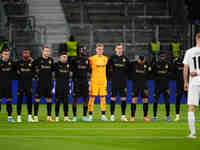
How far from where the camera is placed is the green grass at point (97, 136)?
835 cm

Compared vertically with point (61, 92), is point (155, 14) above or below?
above

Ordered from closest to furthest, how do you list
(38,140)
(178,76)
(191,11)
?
(38,140), (178,76), (191,11)

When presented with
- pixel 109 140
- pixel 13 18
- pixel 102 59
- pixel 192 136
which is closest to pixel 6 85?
pixel 102 59

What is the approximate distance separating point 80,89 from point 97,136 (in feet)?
12.0

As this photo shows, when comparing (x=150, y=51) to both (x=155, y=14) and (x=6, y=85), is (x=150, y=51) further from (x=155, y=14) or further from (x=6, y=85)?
(x=6, y=85)

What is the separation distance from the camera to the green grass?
835cm

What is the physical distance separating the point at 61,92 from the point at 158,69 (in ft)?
8.64

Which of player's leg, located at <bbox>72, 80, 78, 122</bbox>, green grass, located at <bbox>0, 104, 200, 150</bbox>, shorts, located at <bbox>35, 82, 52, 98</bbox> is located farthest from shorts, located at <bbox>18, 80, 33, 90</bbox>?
player's leg, located at <bbox>72, 80, 78, 122</bbox>

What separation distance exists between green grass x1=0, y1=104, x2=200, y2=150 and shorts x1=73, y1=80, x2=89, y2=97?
83cm

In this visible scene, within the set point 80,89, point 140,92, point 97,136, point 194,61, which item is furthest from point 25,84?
point 194,61

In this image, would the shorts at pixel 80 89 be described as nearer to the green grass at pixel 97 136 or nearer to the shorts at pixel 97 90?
the shorts at pixel 97 90

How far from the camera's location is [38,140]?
9078 mm

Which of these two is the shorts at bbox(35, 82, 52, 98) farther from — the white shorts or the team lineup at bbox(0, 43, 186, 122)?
the white shorts

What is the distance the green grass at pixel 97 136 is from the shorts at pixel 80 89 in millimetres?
835
